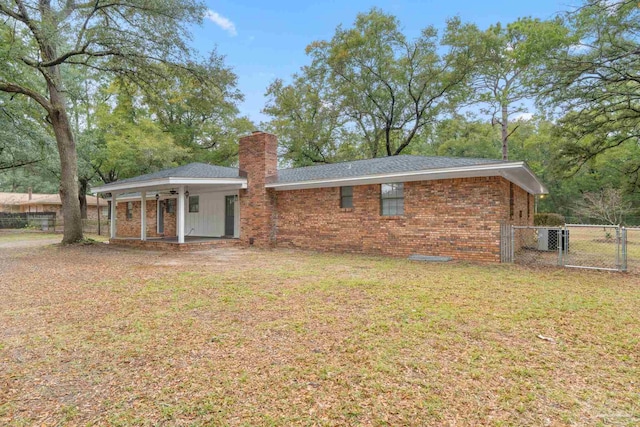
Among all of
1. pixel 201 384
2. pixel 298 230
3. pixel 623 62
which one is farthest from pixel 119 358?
pixel 623 62

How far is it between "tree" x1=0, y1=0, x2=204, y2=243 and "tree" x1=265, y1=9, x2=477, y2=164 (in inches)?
562

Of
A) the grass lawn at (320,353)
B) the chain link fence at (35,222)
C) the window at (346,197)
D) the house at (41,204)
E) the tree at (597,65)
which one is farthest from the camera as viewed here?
the house at (41,204)

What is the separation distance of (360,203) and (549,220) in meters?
8.77

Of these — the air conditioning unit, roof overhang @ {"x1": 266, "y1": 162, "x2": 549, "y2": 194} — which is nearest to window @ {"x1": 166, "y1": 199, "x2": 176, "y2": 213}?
roof overhang @ {"x1": 266, "y1": 162, "x2": 549, "y2": 194}

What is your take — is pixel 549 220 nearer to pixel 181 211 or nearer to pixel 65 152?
pixel 181 211

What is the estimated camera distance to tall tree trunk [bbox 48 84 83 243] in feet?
42.3

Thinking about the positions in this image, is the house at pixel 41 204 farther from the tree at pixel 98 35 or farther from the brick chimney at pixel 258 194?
the brick chimney at pixel 258 194

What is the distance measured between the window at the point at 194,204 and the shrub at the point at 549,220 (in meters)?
15.4

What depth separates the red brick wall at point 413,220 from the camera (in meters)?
9.08

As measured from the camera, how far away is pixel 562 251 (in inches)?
403

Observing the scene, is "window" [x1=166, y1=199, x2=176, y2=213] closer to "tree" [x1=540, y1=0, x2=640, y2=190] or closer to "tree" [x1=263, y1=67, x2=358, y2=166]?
"tree" [x1=263, y1=67, x2=358, y2=166]

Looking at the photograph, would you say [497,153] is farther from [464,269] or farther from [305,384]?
[305,384]

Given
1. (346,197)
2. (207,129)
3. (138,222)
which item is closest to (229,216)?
(346,197)

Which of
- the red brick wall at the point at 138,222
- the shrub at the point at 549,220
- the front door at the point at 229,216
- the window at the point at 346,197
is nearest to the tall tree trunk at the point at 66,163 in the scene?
the red brick wall at the point at 138,222
